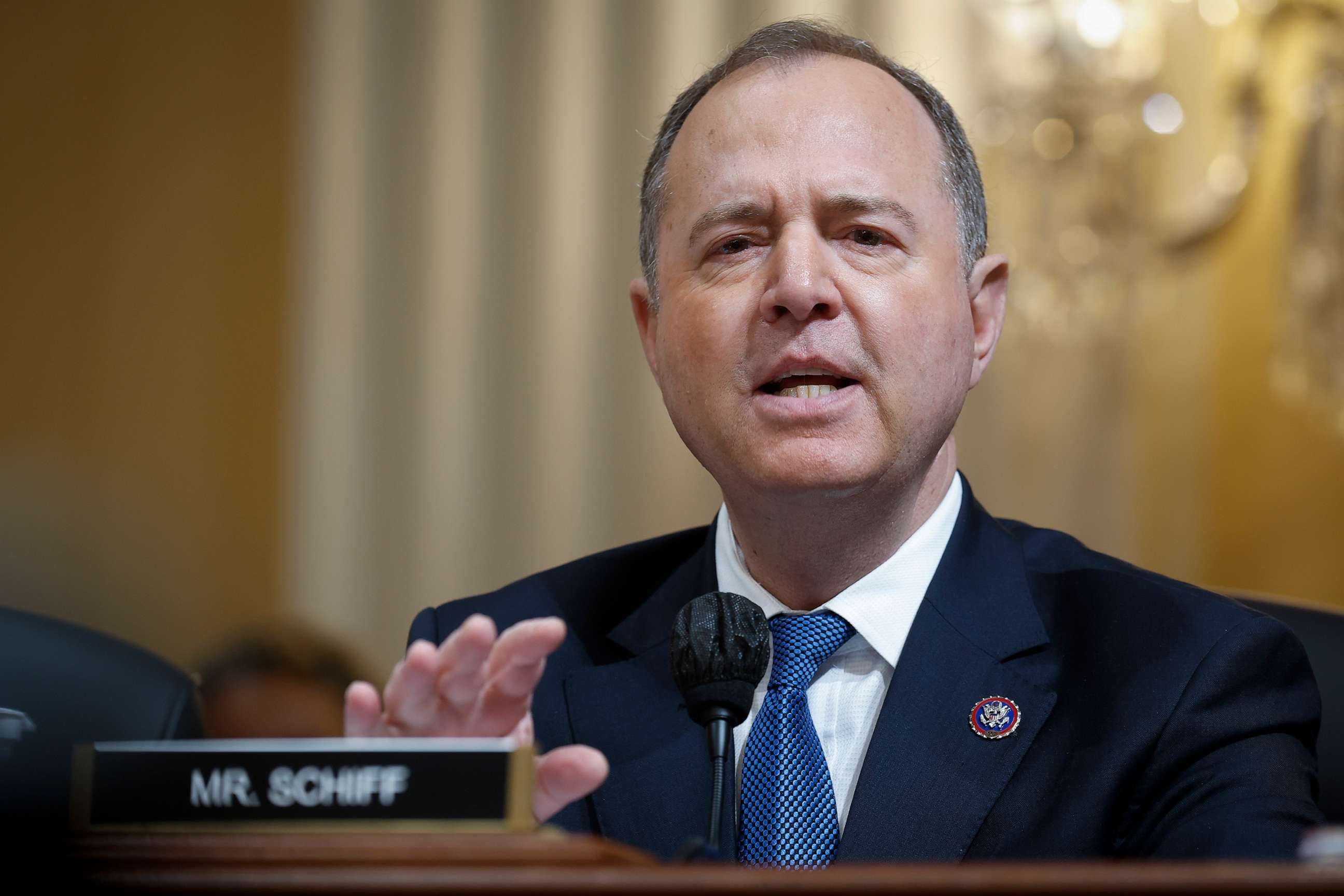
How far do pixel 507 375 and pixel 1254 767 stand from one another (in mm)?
3002

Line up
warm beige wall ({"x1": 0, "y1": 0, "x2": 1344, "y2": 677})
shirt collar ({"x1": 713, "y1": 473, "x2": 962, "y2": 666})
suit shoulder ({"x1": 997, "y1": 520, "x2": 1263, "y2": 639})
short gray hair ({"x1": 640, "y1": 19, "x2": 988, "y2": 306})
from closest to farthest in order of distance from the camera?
suit shoulder ({"x1": 997, "y1": 520, "x2": 1263, "y2": 639}) → shirt collar ({"x1": 713, "y1": 473, "x2": 962, "y2": 666}) → short gray hair ({"x1": 640, "y1": 19, "x2": 988, "y2": 306}) → warm beige wall ({"x1": 0, "y1": 0, "x2": 1344, "y2": 677})

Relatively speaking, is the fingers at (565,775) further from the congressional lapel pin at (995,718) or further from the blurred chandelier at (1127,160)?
the blurred chandelier at (1127,160)

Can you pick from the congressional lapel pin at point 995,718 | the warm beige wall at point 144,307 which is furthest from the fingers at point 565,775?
the warm beige wall at point 144,307

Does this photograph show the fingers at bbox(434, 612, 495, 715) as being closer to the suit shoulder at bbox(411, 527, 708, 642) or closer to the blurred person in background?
the suit shoulder at bbox(411, 527, 708, 642)

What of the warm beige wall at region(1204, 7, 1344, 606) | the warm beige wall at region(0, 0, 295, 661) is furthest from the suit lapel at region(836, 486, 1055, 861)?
the warm beige wall at region(0, 0, 295, 661)

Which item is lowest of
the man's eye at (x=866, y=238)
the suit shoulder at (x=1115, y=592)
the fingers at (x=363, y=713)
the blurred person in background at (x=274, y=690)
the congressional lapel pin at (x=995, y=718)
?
the blurred person in background at (x=274, y=690)

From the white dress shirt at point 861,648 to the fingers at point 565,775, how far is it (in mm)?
372

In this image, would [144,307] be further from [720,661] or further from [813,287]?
[720,661]

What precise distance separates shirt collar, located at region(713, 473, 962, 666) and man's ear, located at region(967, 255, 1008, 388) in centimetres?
15

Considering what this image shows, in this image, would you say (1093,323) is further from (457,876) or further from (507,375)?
(457,876)

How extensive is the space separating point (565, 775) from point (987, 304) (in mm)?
878

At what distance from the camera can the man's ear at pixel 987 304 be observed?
164 cm

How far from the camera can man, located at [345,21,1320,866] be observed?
129cm

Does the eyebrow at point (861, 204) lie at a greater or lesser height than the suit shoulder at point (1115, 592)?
greater
